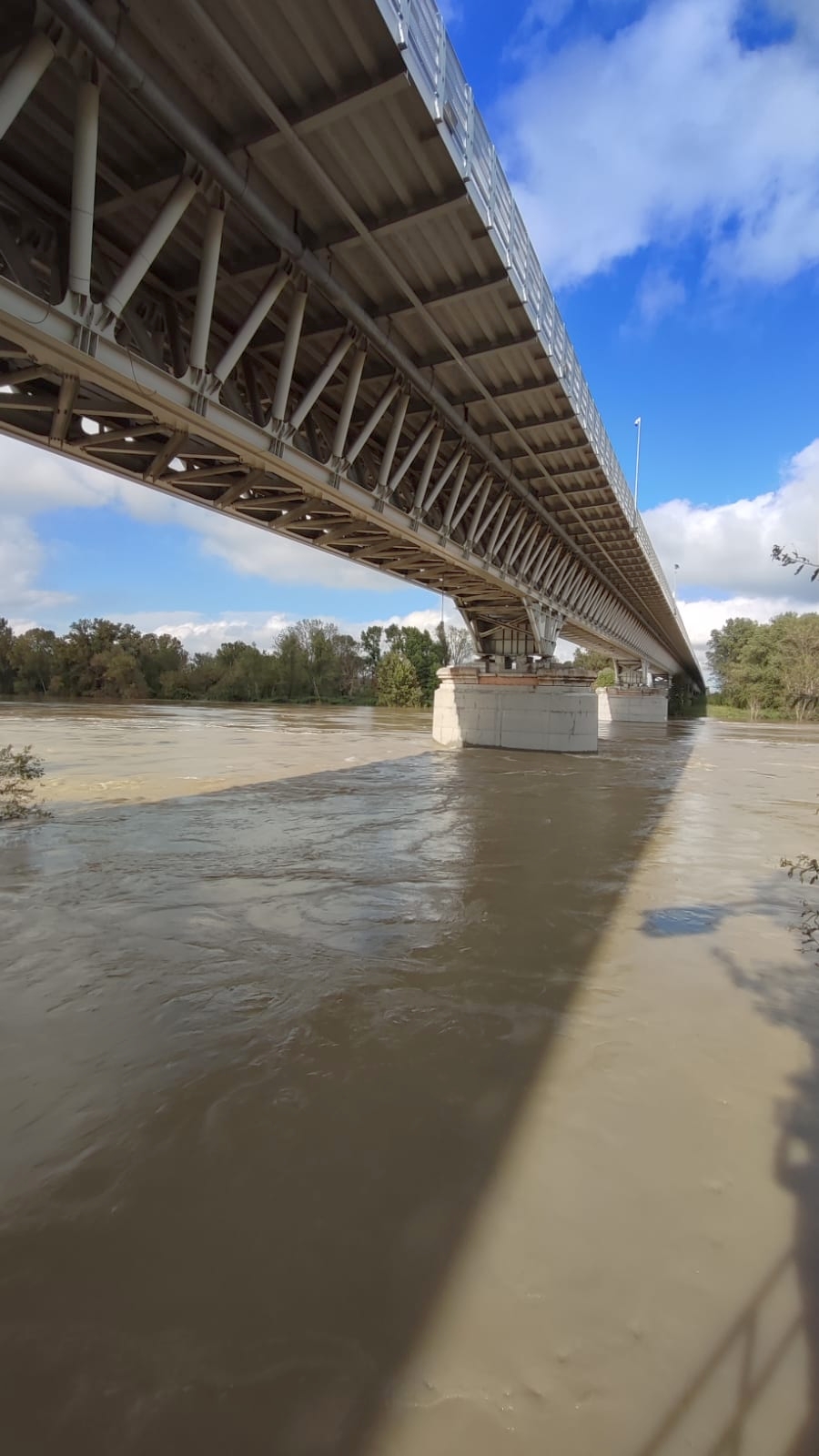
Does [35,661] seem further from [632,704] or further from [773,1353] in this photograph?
[773,1353]

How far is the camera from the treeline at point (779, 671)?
6925cm

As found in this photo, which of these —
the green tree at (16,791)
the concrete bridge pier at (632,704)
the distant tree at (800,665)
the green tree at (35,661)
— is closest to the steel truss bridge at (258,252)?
the green tree at (16,791)

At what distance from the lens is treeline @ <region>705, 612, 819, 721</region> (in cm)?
6925

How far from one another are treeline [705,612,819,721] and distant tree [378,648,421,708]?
37947 mm

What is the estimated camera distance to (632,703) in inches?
2109

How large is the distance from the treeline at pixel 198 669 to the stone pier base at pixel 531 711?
53.7 meters

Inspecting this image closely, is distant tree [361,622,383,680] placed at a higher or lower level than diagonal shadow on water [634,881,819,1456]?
higher

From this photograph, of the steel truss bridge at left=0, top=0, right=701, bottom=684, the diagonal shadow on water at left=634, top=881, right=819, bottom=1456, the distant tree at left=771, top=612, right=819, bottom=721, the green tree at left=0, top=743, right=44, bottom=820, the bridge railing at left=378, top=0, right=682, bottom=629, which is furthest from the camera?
the distant tree at left=771, top=612, right=819, bottom=721

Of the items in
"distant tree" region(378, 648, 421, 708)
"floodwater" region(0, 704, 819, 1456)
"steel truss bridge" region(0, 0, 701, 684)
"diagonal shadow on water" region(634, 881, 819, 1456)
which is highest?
"steel truss bridge" region(0, 0, 701, 684)

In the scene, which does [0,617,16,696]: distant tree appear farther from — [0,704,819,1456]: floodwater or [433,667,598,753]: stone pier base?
[0,704,819,1456]: floodwater

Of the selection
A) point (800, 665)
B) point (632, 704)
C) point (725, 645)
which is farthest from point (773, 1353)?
point (725, 645)

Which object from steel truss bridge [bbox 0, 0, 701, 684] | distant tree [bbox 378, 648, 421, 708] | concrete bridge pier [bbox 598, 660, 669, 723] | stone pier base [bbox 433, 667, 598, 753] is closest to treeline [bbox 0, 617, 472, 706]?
distant tree [bbox 378, 648, 421, 708]

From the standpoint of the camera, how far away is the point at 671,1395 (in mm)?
1771

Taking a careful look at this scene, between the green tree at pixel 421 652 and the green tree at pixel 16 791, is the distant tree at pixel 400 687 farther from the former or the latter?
the green tree at pixel 16 791
